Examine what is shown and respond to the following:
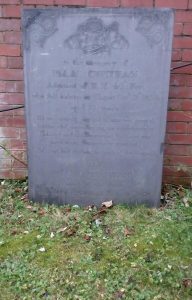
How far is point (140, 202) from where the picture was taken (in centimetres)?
356

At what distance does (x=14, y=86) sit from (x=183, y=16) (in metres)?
1.57

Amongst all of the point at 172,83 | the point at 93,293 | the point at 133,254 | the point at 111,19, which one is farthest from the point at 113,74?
the point at 93,293

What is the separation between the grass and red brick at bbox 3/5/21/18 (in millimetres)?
1552

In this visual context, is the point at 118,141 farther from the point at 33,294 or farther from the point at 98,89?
the point at 33,294

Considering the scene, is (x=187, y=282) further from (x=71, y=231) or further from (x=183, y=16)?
(x=183, y=16)

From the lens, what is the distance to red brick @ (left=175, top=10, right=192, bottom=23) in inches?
136

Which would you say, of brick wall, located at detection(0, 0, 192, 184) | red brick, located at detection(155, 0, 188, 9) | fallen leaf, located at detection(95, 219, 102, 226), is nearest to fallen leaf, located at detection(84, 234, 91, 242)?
fallen leaf, located at detection(95, 219, 102, 226)

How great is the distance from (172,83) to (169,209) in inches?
43.1

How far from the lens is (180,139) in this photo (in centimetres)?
376

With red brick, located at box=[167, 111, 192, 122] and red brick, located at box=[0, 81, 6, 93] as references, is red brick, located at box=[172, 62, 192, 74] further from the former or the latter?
red brick, located at box=[0, 81, 6, 93]

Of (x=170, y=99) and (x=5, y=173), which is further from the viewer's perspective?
(x=5, y=173)

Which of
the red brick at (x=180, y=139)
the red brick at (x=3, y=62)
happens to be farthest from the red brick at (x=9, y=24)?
A: the red brick at (x=180, y=139)

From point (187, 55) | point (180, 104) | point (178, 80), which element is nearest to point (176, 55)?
point (187, 55)

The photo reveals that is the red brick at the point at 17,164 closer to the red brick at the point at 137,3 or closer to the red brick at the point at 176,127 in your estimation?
the red brick at the point at 176,127
